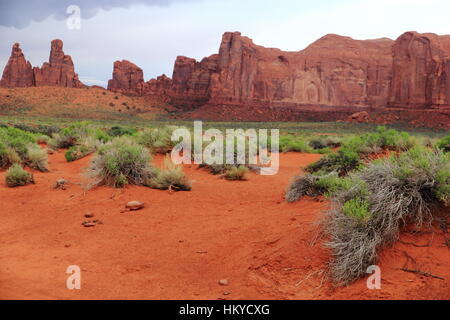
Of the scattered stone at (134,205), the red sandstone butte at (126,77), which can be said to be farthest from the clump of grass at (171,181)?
the red sandstone butte at (126,77)

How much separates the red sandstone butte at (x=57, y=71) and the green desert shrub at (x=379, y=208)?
103m

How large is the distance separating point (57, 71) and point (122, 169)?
324 feet

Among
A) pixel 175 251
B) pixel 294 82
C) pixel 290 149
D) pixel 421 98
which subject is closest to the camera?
pixel 175 251

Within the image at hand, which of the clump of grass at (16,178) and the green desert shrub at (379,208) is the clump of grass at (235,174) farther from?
the green desert shrub at (379,208)

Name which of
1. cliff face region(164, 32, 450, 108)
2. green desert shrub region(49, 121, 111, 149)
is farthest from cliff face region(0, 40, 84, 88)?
green desert shrub region(49, 121, 111, 149)

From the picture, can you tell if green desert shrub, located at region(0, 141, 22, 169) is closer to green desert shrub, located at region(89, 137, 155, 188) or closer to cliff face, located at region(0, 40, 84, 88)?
green desert shrub, located at region(89, 137, 155, 188)

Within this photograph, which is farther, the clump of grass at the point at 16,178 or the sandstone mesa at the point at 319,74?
the sandstone mesa at the point at 319,74

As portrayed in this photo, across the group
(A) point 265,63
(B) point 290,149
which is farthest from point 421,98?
(B) point 290,149

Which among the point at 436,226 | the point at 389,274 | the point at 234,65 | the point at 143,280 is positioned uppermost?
the point at 234,65

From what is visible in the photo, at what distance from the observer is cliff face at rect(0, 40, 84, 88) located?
9275 centimetres

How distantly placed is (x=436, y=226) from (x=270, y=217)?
266 cm

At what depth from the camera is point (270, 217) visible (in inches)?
251

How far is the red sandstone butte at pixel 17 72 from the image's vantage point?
92.4 metres

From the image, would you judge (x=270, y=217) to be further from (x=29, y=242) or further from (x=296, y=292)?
(x=29, y=242)
